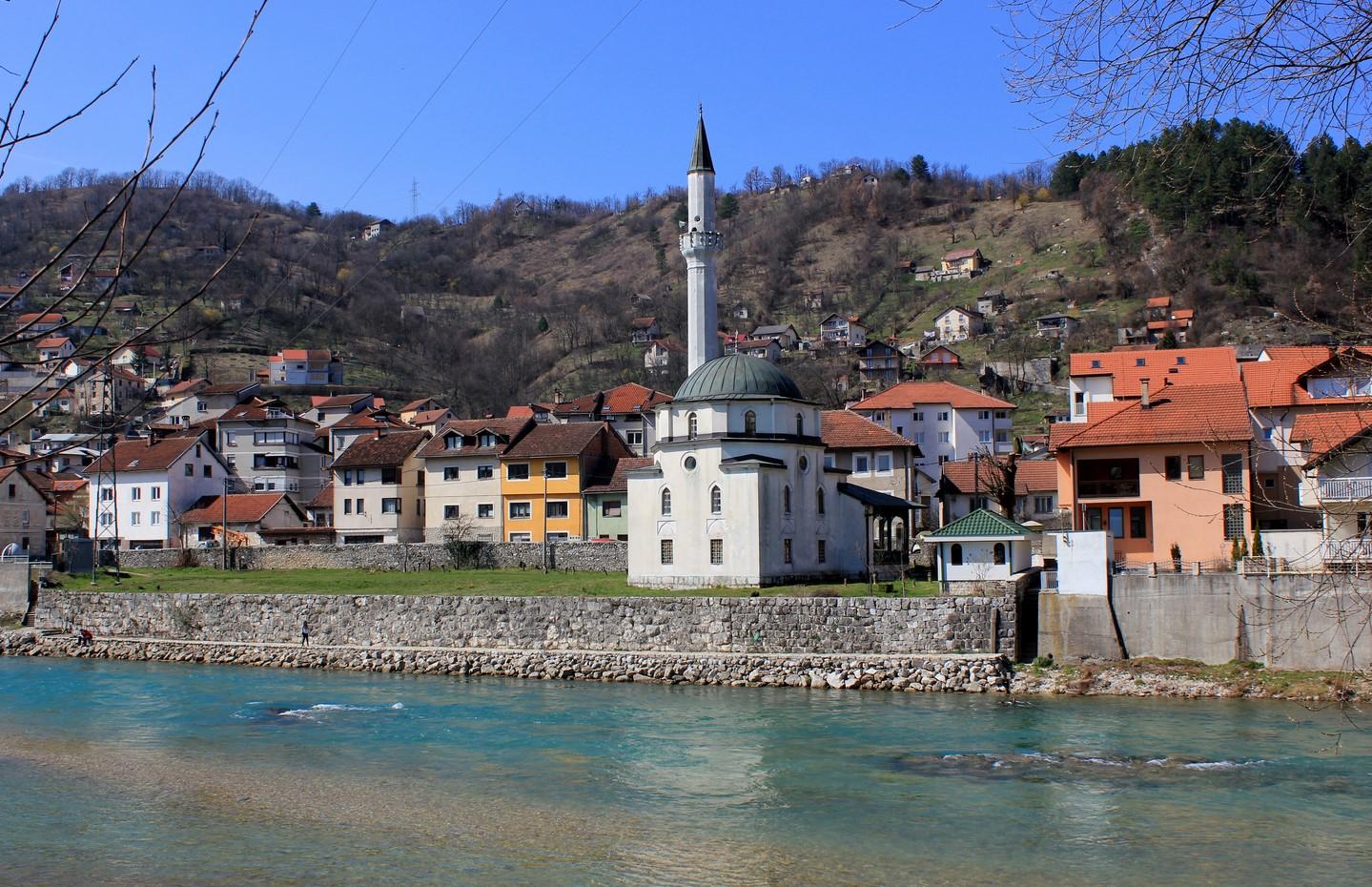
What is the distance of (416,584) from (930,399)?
4022cm

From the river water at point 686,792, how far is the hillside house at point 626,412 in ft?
161

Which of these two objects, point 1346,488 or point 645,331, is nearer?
point 1346,488

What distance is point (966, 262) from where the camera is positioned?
452ft

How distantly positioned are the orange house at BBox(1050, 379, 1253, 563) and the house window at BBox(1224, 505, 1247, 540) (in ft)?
0.09

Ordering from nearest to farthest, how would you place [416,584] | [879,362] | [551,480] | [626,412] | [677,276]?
1. [416,584]
2. [551,480]
3. [626,412]
4. [879,362]
5. [677,276]

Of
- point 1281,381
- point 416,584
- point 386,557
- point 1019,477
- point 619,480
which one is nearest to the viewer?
point 1281,381

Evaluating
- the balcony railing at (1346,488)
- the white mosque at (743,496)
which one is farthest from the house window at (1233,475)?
the white mosque at (743,496)

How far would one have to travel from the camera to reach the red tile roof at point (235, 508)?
198 feet

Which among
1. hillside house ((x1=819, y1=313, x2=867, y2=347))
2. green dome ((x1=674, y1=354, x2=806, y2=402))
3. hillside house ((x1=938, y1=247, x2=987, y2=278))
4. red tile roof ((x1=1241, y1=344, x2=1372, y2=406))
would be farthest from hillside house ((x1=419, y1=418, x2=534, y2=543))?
hillside house ((x1=938, y1=247, x2=987, y2=278))

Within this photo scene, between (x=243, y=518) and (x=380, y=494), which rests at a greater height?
(x=380, y=494)

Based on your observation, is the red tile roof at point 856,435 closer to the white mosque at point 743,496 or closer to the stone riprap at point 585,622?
the white mosque at point 743,496

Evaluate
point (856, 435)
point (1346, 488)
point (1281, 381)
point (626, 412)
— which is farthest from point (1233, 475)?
point (626, 412)

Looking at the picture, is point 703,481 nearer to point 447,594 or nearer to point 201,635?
Result: point 447,594

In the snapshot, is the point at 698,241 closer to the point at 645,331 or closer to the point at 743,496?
the point at 743,496
